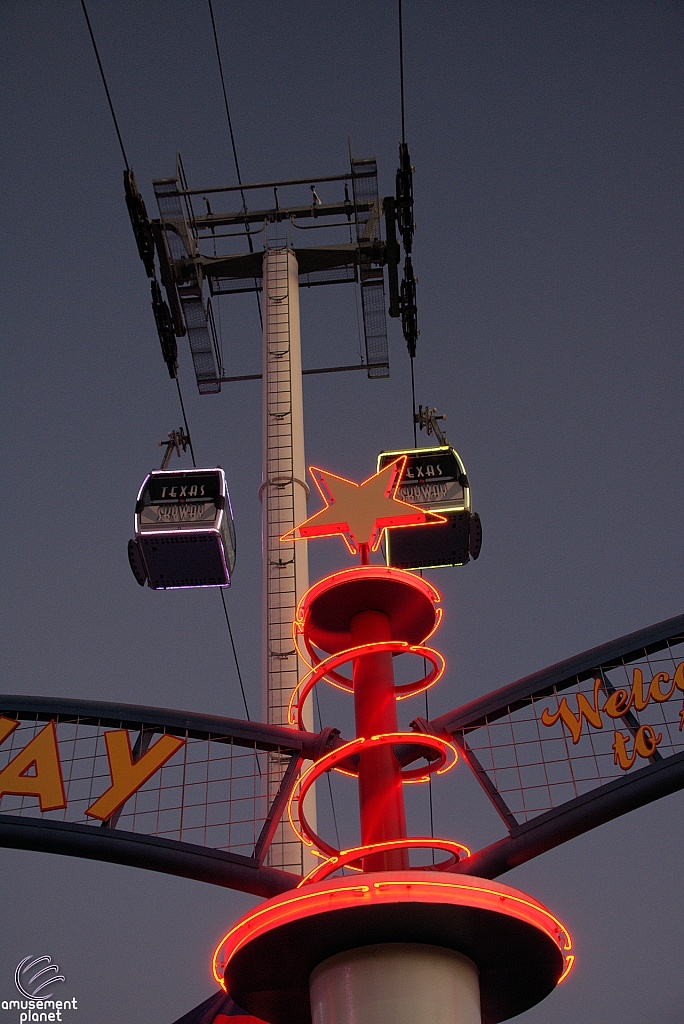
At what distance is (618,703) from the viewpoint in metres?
6.34

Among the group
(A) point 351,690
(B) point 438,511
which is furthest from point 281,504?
(A) point 351,690

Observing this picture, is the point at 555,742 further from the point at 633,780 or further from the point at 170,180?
the point at 170,180

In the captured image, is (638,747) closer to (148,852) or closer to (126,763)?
(148,852)

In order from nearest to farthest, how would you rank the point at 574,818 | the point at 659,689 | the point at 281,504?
1. the point at 574,818
2. the point at 659,689
3. the point at 281,504

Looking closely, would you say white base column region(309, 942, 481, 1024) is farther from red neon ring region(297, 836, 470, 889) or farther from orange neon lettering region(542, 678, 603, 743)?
orange neon lettering region(542, 678, 603, 743)

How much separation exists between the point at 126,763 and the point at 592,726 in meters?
3.32

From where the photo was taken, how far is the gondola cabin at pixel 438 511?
Result: 1100cm

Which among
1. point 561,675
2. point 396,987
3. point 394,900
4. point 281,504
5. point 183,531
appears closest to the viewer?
point 394,900

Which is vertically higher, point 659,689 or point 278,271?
point 278,271

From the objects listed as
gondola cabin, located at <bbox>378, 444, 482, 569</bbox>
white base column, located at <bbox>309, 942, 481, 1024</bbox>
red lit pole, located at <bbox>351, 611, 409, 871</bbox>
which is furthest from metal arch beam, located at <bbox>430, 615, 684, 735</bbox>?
gondola cabin, located at <bbox>378, 444, 482, 569</bbox>

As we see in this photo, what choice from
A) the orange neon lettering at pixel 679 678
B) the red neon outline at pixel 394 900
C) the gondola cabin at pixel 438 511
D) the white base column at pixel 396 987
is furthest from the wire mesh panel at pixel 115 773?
the gondola cabin at pixel 438 511

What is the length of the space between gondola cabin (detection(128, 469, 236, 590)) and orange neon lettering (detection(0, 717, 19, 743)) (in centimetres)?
405

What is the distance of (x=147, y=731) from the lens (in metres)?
6.81

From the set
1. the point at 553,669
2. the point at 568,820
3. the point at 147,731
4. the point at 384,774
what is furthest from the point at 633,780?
the point at 147,731
